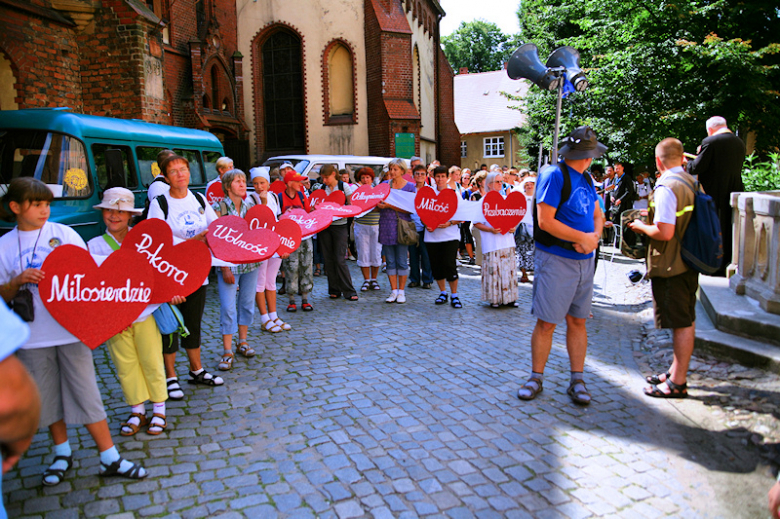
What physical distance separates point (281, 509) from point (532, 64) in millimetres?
7942

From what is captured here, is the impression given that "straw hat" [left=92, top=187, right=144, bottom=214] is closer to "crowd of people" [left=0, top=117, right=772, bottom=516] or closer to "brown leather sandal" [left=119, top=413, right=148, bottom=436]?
"crowd of people" [left=0, top=117, right=772, bottom=516]

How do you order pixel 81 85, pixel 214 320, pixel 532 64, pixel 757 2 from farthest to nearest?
pixel 757 2
pixel 81 85
pixel 532 64
pixel 214 320

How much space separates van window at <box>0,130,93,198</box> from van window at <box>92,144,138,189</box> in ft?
1.07

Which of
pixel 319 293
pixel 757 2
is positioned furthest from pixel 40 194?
pixel 757 2

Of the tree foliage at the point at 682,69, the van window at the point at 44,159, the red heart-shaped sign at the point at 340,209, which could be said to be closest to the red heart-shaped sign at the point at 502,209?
the red heart-shaped sign at the point at 340,209

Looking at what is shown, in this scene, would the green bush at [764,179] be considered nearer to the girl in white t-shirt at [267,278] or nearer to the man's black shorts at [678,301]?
the man's black shorts at [678,301]

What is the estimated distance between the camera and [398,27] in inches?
859

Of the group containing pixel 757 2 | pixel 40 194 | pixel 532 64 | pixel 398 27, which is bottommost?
pixel 40 194

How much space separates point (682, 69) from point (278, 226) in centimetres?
1266

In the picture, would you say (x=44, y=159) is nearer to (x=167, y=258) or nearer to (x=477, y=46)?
(x=167, y=258)

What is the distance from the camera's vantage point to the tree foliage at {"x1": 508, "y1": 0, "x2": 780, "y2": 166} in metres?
13.2

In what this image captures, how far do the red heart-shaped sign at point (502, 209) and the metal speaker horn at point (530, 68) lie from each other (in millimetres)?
2024

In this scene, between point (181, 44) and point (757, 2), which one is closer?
point (757, 2)

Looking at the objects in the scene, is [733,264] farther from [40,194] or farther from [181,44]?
[181,44]
